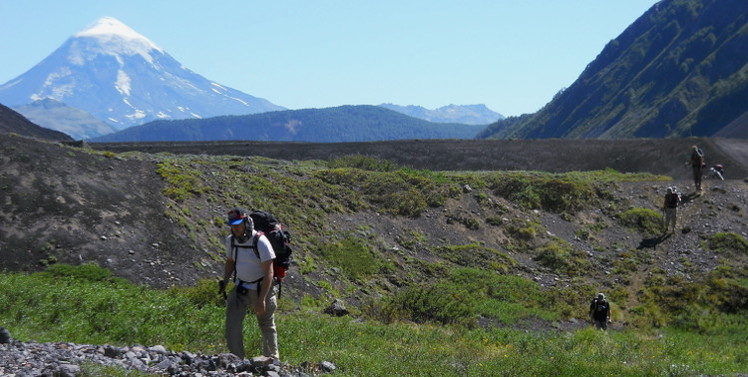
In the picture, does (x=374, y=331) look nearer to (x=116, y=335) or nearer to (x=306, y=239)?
(x=116, y=335)

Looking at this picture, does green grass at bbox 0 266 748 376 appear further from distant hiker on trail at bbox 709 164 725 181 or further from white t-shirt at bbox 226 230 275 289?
distant hiker on trail at bbox 709 164 725 181

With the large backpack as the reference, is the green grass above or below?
below

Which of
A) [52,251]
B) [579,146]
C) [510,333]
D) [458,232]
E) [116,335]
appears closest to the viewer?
[116,335]

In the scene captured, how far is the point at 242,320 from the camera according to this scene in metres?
8.72

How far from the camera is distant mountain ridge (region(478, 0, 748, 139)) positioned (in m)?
127

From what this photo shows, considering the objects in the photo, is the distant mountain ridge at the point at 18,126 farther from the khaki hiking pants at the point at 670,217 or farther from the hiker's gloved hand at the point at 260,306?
the hiker's gloved hand at the point at 260,306

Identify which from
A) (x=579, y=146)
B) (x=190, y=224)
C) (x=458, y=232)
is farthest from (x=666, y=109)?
(x=190, y=224)

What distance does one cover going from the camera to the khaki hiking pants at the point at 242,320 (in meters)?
8.58

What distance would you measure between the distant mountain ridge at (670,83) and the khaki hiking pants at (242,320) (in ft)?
377

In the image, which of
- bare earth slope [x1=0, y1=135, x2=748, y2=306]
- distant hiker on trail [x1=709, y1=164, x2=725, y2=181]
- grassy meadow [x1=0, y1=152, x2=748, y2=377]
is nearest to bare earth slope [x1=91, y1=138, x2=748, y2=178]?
bare earth slope [x1=0, y1=135, x2=748, y2=306]

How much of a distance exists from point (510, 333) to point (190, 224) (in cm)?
948

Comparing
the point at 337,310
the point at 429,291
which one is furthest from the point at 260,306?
the point at 429,291

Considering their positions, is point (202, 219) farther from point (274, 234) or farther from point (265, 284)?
point (265, 284)

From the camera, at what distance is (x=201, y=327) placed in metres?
10.8
